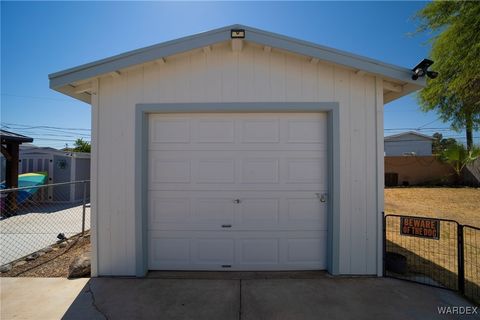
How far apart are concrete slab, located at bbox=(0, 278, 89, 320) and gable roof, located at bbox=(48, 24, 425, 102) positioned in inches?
112

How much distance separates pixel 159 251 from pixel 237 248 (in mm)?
1238

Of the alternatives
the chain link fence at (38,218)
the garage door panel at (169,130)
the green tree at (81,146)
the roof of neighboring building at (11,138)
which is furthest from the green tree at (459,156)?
the green tree at (81,146)

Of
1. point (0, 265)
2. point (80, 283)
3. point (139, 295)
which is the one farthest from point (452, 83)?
point (0, 265)

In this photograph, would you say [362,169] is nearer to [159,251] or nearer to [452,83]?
[159,251]

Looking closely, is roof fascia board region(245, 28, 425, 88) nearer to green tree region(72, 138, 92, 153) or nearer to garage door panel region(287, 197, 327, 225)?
garage door panel region(287, 197, 327, 225)

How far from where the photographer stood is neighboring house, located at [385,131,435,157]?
29.9 metres

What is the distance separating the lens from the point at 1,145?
7.33 m

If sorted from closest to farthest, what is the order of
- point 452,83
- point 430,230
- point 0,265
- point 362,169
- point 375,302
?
point 375,302, point 430,230, point 362,169, point 0,265, point 452,83

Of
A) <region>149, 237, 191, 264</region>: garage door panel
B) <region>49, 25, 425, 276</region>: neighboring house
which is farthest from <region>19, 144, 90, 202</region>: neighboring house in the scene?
<region>149, 237, 191, 264</region>: garage door panel

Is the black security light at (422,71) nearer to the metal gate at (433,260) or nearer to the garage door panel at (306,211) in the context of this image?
the metal gate at (433,260)

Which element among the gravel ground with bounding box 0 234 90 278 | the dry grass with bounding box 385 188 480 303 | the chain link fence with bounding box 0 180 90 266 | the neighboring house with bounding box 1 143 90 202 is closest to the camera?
the dry grass with bounding box 385 188 480 303

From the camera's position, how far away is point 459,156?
13.6m

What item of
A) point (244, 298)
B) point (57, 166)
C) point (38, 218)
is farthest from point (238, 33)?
point (57, 166)

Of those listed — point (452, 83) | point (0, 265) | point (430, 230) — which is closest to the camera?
point (430, 230)
